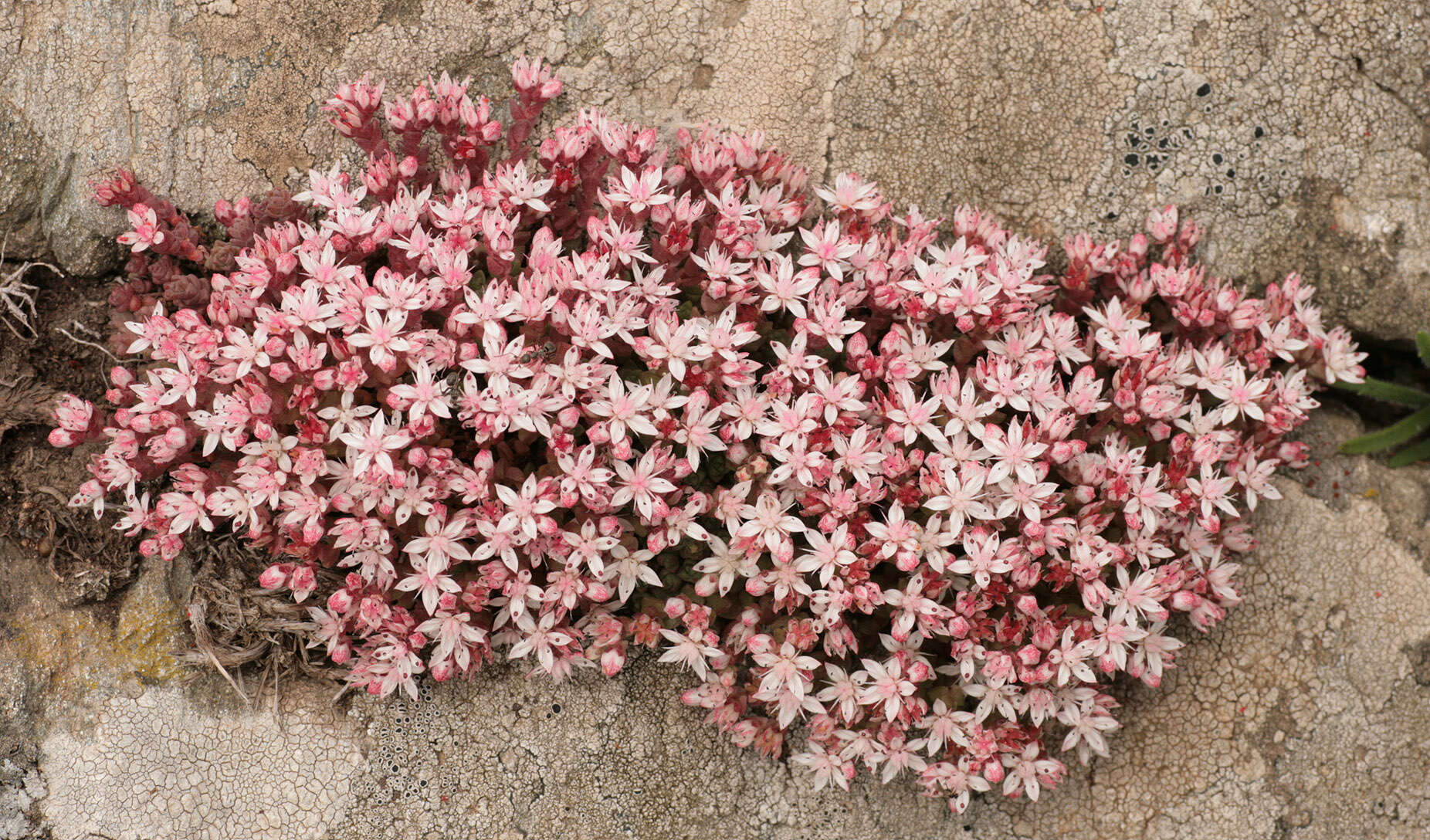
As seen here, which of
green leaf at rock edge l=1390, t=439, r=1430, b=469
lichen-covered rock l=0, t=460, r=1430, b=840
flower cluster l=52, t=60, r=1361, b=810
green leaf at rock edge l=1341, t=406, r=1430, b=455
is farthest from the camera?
green leaf at rock edge l=1390, t=439, r=1430, b=469

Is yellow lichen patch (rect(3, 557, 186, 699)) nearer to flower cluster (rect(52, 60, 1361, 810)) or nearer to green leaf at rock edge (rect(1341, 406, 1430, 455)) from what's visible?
flower cluster (rect(52, 60, 1361, 810))

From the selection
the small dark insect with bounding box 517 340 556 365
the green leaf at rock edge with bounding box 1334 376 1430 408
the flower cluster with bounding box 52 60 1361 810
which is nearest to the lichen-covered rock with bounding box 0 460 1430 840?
the flower cluster with bounding box 52 60 1361 810

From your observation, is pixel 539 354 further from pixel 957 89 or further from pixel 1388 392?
pixel 1388 392

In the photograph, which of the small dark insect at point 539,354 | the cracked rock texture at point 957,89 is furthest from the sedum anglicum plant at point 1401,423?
the small dark insect at point 539,354

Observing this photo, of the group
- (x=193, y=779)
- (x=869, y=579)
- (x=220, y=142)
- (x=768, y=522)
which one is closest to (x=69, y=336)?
→ (x=220, y=142)

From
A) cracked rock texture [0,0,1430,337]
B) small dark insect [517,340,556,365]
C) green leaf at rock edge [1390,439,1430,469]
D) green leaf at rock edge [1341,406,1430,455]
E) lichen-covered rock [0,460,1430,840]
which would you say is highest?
cracked rock texture [0,0,1430,337]

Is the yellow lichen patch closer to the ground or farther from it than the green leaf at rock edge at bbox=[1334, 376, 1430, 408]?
closer to the ground

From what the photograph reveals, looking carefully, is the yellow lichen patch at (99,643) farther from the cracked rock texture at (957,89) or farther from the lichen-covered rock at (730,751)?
the cracked rock texture at (957,89)
